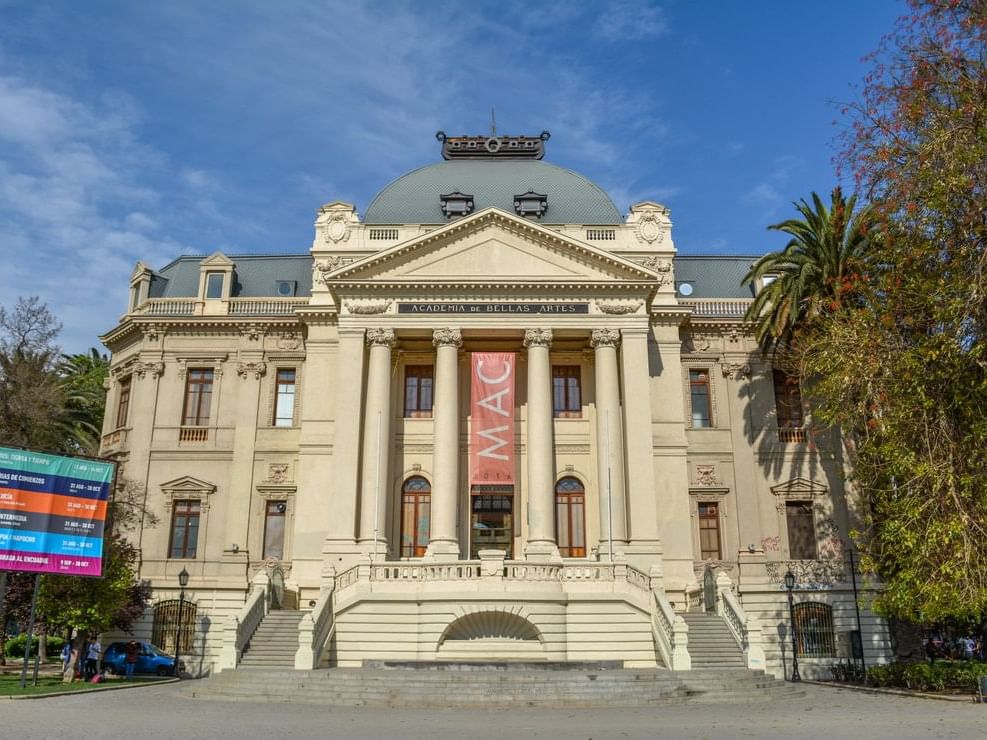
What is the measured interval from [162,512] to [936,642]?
3583 centimetres

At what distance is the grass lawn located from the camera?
75.6 ft

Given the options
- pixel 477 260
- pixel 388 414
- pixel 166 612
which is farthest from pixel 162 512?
pixel 477 260

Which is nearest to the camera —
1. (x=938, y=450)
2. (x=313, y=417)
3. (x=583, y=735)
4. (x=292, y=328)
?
(x=583, y=735)

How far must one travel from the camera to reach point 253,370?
1540 inches

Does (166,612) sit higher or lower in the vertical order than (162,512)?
lower

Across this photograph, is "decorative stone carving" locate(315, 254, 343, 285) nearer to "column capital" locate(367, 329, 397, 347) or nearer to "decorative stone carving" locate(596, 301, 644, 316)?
"column capital" locate(367, 329, 397, 347)

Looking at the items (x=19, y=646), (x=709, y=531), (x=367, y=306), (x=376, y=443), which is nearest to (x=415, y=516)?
(x=376, y=443)

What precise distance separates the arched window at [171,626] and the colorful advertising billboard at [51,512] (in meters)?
10.7

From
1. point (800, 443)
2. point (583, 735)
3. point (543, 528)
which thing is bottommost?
point (583, 735)

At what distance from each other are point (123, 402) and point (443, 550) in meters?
18.4

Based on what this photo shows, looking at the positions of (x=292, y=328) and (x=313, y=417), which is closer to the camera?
(x=313, y=417)

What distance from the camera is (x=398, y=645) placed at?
91.9 ft

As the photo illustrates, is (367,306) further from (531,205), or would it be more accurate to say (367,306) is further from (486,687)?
(486,687)

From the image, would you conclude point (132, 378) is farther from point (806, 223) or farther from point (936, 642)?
point (936, 642)
